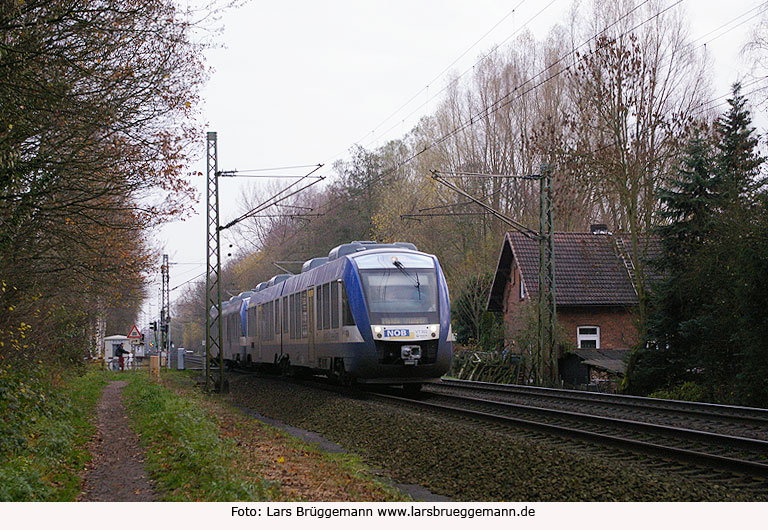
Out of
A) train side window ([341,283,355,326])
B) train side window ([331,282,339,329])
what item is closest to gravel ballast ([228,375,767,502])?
train side window ([341,283,355,326])

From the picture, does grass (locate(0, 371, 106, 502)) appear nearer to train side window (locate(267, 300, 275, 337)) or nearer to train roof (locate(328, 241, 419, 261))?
train roof (locate(328, 241, 419, 261))

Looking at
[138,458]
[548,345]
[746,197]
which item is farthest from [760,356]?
[138,458]

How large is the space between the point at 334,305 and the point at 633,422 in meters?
8.93

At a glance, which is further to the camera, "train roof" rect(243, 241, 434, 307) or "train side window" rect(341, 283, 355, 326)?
"train roof" rect(243, 241, 434, 307)

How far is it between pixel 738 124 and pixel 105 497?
22340 millimetres

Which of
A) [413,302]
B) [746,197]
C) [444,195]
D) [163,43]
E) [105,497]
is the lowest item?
[105,497]

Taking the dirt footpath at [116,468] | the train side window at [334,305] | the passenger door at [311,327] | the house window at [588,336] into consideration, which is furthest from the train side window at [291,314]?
the house window at [588,336]

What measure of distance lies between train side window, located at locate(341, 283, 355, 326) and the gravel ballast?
4.26 meters

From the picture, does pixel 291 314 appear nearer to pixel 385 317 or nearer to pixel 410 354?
pixel 385 317

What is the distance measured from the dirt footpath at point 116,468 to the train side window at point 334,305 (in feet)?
17.6

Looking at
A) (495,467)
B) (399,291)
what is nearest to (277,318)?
(399,291)

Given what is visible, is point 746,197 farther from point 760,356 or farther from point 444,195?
point 444,195

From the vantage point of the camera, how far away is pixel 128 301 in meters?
28.7

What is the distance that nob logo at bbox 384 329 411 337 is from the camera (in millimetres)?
18906
